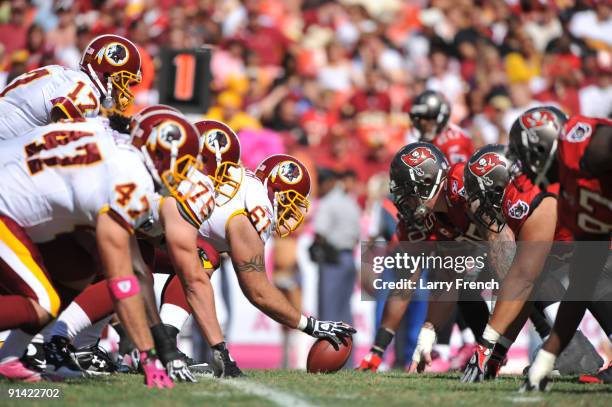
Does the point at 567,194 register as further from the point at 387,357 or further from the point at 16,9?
the point at 16,9

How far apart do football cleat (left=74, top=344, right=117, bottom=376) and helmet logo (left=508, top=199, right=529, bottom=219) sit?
10.0 ft

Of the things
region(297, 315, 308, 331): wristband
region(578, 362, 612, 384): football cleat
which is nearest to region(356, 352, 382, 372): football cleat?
region(297, 315, 308, 331): wristband

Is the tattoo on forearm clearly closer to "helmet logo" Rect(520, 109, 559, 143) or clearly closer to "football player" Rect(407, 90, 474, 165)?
"helmet logo" Rect(520, 109, 559, 143)

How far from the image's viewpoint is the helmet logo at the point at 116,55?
8.27 metres

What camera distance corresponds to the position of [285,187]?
805 centimetres

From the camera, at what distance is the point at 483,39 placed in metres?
18.0

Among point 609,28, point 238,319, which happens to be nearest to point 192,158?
point 238,319

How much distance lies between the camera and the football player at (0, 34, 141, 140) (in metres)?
7.67

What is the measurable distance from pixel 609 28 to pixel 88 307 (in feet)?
44.7

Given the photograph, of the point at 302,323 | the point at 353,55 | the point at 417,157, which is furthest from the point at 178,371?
the point at 353,55

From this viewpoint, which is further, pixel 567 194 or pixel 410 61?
pixel 410 61

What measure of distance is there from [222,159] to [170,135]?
1.68 m

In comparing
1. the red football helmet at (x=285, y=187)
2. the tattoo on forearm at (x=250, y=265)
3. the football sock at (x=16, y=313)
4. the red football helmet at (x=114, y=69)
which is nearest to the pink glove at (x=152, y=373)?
the football sock at (x=16, y=313)

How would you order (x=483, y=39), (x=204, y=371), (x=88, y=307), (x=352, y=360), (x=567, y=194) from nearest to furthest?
(x=567, y=194), (x=88, y=307), (x=204, y=371), (x=352, y=360), (x=483, y=39)
